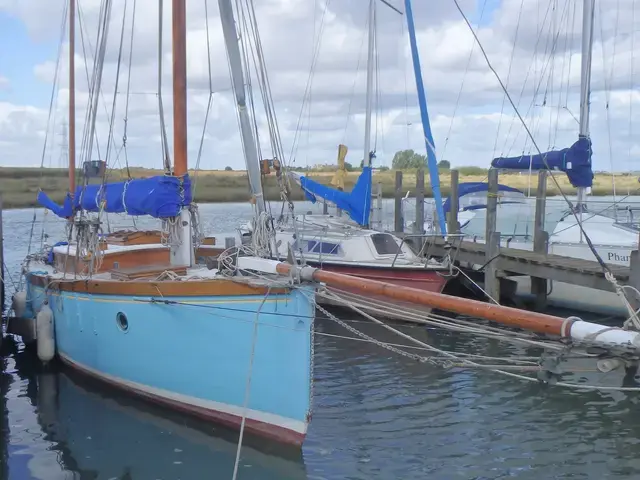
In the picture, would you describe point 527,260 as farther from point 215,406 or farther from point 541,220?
point 215,406

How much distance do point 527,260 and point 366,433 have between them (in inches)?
312

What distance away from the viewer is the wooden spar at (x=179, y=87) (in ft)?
36.4

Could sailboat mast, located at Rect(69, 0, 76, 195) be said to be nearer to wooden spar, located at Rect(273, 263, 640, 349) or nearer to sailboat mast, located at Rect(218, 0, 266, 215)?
sailboat mast, located at Rect(218, 0, 266, 215)

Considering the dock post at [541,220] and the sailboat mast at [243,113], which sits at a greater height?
the sailboat mast at [243,113]

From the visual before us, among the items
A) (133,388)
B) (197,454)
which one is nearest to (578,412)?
(197,454)

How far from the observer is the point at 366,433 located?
9.92 meters

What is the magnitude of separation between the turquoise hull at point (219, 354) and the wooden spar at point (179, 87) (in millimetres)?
2341

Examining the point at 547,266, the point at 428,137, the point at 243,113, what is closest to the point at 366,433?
the point at 243,113

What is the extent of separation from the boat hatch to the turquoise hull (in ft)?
28.2

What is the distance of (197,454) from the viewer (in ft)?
30.1

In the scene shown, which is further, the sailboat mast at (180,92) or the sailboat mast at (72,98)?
the sailboat mast at (72,98)

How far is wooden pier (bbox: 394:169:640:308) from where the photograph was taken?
568 inches

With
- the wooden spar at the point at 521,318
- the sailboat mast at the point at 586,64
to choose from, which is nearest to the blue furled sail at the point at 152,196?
the wooden spar at the point at 521,318

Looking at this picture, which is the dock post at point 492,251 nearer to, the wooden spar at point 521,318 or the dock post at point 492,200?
the dock post at point 492,200
